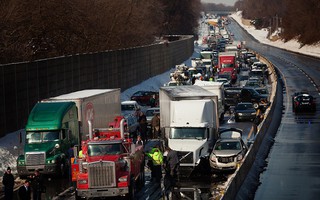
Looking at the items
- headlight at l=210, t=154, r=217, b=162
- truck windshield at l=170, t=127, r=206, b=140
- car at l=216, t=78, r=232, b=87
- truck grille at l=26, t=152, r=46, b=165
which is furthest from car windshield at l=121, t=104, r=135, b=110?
car at l=216, t=78, r=232, b=87

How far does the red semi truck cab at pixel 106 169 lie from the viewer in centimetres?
2572

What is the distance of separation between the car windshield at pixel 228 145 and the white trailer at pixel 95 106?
237 inches

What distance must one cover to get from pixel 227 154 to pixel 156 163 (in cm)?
446

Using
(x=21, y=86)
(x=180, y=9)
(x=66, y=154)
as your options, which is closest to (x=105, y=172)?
(x=66, y=154)

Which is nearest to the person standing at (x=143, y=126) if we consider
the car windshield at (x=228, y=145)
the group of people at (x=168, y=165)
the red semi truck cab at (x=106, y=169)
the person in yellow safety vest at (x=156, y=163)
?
the car windshield at (x=228, y=145)

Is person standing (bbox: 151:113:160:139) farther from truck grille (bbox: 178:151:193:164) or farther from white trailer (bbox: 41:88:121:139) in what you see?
truck grille (bbox: 178:151:193:164)

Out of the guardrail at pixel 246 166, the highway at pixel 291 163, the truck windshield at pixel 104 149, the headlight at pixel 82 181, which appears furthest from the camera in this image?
the highway at pixel 291 163

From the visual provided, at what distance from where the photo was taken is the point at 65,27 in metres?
59.8

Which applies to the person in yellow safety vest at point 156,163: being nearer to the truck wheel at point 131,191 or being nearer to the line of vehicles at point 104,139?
the line of vehicles at point 104,139

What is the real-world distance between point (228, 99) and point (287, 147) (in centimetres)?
2207

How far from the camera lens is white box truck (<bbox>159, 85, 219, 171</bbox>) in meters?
33.1

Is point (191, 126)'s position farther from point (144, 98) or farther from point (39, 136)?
point (144, 98)

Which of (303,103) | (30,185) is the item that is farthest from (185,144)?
(303,103)

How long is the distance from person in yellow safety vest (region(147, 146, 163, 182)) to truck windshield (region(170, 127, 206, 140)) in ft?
10.2
